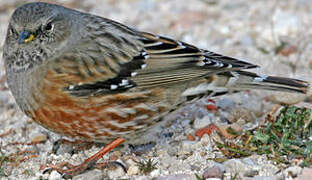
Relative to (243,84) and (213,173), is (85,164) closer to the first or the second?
(213,173)

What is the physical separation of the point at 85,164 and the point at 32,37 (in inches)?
54.0

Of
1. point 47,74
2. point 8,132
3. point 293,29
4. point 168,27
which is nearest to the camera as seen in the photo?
point 47,74

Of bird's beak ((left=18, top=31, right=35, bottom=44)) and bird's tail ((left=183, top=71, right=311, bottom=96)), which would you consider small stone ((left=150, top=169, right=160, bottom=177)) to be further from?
bird's beak ((left=18, top=31, right=35, bottom=44))

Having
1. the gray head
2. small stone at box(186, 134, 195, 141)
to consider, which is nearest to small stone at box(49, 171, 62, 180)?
the gray head

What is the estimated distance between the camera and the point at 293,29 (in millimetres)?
8133

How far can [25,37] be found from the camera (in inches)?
208

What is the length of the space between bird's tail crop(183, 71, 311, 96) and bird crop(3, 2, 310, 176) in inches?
0.4

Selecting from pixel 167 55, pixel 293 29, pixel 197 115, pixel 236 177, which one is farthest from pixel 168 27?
pixel 236 177

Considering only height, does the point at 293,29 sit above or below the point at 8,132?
above

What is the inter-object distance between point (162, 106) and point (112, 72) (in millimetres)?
612

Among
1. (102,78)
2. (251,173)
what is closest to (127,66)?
(102,78)

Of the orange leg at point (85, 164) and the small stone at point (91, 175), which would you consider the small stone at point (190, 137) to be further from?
the small stone at point (91, 175)

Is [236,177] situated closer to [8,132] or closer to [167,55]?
[167,55]

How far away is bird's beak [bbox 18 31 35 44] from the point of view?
208 inches
